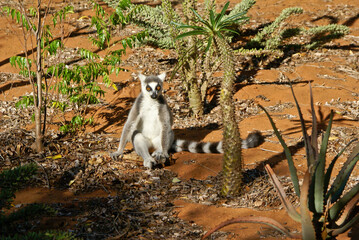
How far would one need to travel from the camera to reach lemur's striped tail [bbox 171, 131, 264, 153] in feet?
14.8

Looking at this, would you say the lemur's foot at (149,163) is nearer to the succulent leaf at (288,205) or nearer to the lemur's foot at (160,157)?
the lemur's foot at (160,157)

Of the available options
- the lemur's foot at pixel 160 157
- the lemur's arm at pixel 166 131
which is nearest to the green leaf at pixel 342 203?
the lemur's foot at pixel 160 157

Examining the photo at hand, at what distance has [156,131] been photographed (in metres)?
4.89

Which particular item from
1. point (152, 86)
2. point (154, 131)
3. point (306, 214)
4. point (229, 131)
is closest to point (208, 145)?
point (154, 131)

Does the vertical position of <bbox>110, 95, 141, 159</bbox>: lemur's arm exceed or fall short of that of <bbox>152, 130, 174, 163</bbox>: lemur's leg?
it exceeds it

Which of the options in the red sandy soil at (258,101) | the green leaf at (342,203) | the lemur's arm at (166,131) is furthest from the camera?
the lemur's arm at (166,131)

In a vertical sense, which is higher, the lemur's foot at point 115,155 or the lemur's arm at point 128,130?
the lemur's arm at point 128,130

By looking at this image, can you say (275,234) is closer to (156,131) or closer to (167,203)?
(167,203)

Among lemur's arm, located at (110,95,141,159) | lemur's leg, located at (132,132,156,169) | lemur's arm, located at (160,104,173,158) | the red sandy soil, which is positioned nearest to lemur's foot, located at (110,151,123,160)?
lemur's arm, located at (110,95,141,159)

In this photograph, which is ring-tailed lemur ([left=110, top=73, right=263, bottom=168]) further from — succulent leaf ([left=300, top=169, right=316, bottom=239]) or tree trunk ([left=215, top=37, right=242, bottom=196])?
succulent leaf ([left=300, top=169, right=316, bottom=239])

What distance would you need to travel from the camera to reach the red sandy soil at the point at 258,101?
316cm

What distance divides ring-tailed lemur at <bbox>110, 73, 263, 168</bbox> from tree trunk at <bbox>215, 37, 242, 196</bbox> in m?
1.15

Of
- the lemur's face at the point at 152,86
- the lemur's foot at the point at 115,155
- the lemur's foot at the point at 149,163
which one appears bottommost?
the lemur's foot at the point at 149,163

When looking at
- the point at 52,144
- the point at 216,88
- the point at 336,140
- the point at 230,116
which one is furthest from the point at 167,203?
the point at 216,88
